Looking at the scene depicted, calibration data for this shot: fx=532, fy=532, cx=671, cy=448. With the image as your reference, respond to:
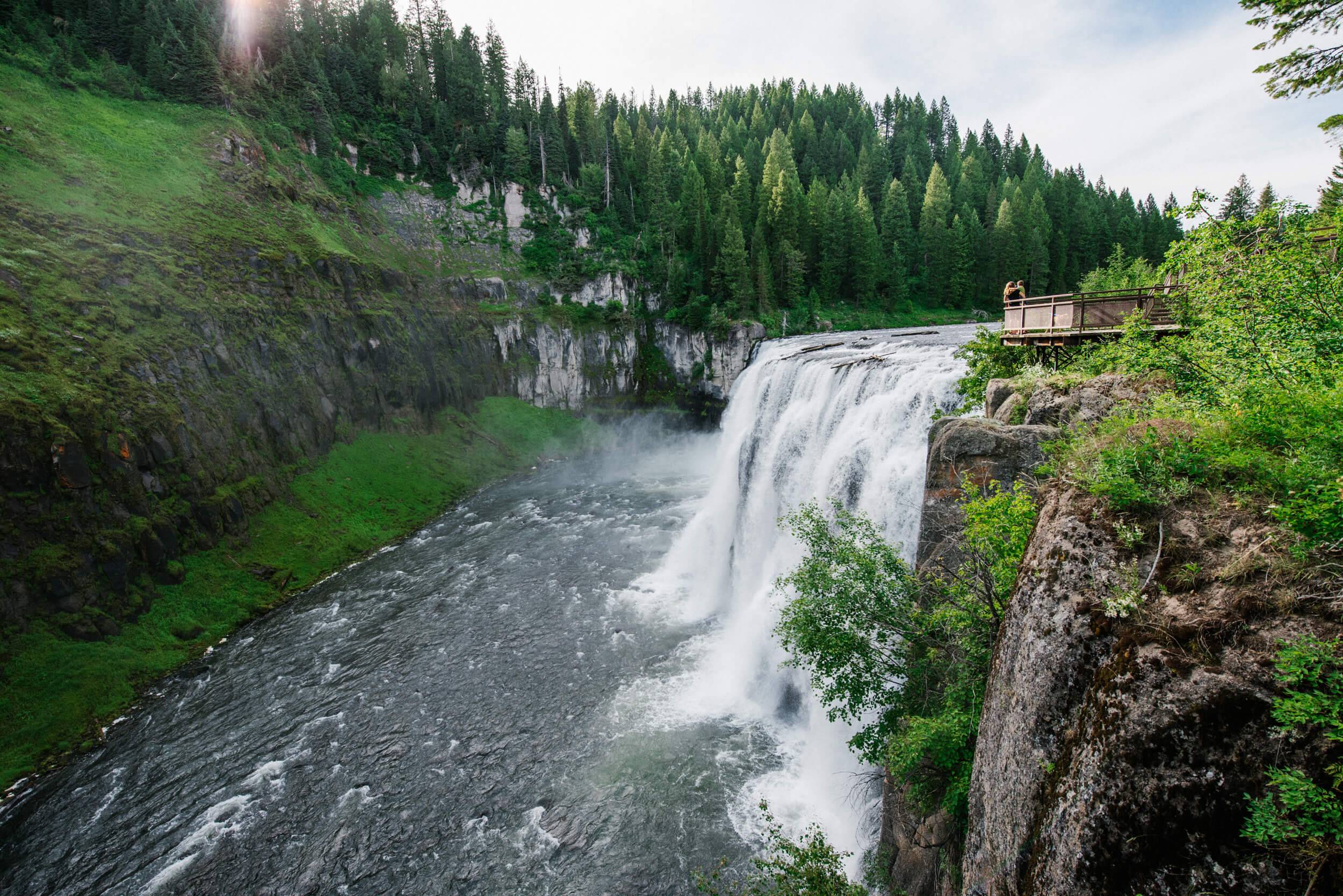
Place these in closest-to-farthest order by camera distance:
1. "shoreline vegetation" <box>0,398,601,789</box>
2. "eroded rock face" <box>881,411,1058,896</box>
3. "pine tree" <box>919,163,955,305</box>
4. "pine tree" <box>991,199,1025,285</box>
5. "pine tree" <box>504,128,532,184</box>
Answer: "eroded rock face" <box>881,411,1058,896</box>, "shoreline vegetation" <box>0,398,601,789</box>, "pine tree" <box>991,199,1025,285</box>, "pine tree" <box>919,163,955,305</box>, "pine tree" <box>504,128,532,184</box>

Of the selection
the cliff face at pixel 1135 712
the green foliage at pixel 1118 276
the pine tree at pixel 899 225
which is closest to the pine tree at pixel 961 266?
the pine tree at pixel 899 225

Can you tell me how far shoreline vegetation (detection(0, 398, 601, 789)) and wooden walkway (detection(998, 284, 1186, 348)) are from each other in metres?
32.9

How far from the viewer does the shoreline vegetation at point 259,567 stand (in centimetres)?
1819

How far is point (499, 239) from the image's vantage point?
66.1 meters

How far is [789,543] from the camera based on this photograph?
21.3 m

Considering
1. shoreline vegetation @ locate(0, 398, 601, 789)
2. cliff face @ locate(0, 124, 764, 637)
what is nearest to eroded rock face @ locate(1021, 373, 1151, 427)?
shoreline vegetation @ locate(0, 398, 601, 789)

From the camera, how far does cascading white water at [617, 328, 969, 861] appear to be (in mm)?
14977

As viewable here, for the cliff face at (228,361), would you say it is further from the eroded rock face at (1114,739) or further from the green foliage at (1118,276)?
the green foliage at (1118,276)

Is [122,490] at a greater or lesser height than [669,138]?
lesser

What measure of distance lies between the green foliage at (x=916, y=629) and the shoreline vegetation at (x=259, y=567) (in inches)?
952

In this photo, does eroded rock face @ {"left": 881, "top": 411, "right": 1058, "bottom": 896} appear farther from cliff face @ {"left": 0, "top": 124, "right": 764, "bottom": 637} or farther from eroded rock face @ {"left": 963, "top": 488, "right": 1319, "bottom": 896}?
cliff face @ {"left": 0, "top": 124, "right": 764, "bottom": 637}

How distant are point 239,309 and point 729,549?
34.8 metres

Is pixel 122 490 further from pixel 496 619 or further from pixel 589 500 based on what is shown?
pixel 589 500

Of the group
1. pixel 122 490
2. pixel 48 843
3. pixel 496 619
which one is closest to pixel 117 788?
pixel 48 843
